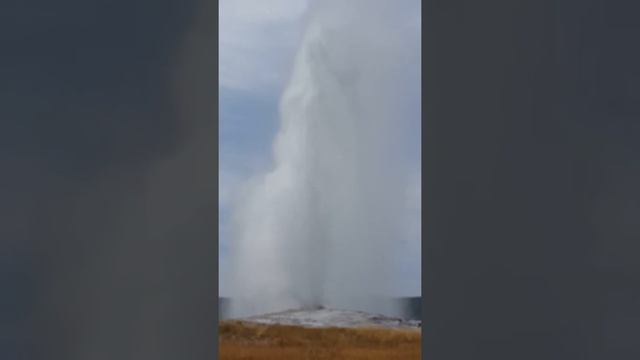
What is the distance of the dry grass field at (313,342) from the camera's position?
485 cm

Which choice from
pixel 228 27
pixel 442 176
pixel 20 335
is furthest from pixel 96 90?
pixel 228 27

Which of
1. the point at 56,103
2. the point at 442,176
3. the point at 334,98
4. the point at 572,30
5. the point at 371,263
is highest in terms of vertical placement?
the point at 334,98

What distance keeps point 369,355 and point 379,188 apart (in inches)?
46.5

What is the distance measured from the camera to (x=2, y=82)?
179 cm

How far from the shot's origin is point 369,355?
488 centimetres

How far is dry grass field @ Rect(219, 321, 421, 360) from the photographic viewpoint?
4.85m

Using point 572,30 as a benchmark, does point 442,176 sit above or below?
below

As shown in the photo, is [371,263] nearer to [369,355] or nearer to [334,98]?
[369,355]

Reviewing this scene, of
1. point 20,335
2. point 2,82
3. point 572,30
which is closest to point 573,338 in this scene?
point 572,30

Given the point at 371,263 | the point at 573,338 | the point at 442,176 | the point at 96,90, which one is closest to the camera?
the point at 573,338

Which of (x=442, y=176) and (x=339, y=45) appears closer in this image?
(x=442, y=176)

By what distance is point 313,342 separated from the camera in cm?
492

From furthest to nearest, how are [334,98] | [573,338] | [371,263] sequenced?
[334,98]
[371,263]
[573,338]

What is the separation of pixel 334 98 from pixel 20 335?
3605 mm
